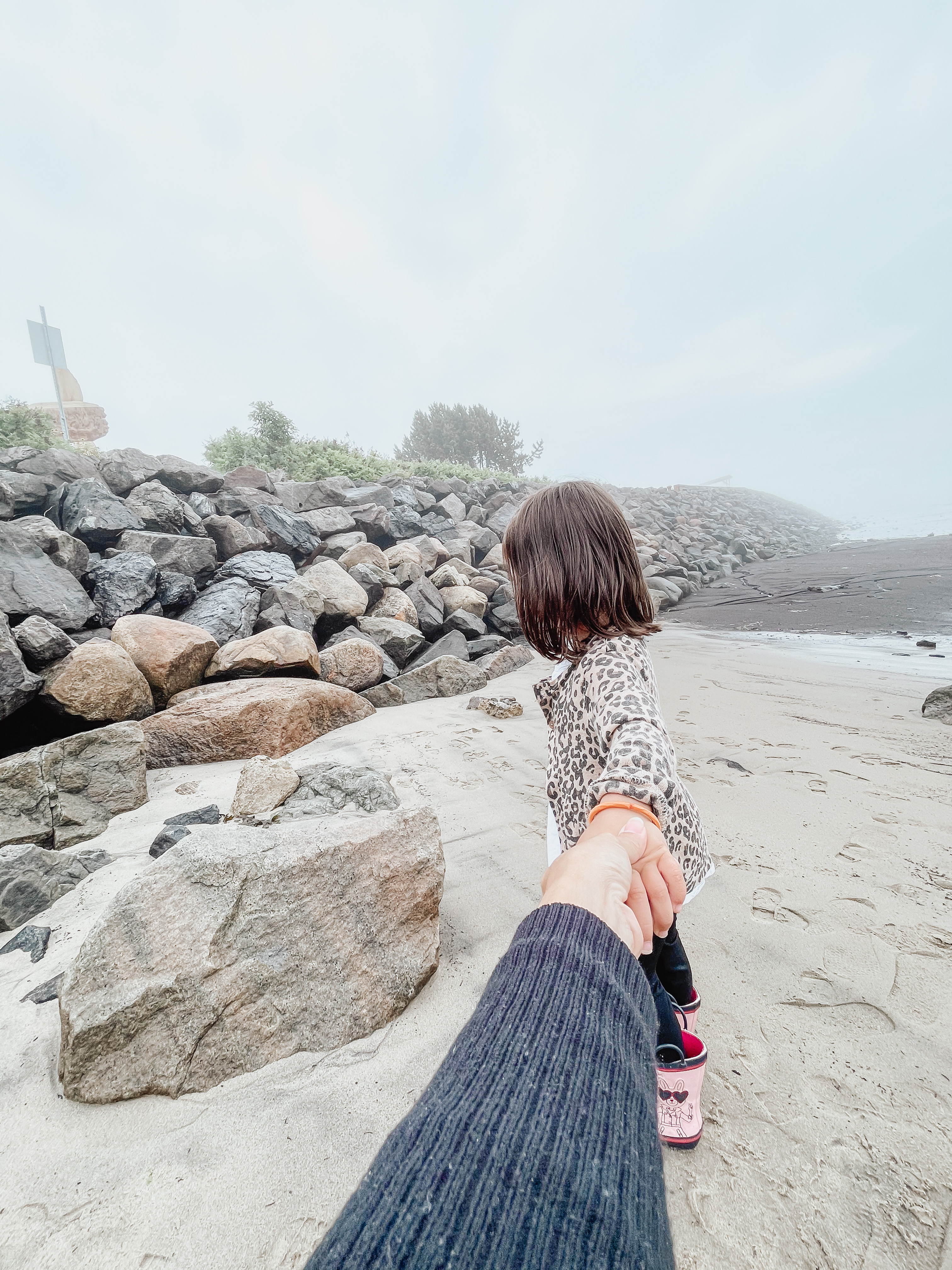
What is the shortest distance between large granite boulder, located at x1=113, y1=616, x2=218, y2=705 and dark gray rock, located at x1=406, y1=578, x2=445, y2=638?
2.76 metres

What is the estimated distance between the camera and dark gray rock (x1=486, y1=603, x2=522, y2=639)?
7418mm

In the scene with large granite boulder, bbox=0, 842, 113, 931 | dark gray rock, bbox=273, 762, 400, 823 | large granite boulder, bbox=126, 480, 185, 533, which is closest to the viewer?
large granite boulder, bbox=0, 842, 113, 931

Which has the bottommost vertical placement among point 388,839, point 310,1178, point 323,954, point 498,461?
point 310,1178

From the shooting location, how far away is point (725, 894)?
6.59 feet

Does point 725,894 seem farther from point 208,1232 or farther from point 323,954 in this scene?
point 208,1232

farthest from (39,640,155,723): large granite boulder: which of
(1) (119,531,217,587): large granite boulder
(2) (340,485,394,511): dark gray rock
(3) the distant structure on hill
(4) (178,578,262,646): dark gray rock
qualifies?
(3) the distant structure on hill

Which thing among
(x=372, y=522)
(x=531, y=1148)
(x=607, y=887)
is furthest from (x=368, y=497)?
(x=531, y=1148)

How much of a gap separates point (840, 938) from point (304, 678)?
3.74 meters

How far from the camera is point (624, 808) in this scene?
99cm

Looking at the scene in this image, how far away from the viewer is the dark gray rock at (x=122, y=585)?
4793mm

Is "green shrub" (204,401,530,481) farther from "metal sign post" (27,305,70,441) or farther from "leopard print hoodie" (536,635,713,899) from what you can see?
"leopard print hoodie" (536,635,713,899)

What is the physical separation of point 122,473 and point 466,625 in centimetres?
487

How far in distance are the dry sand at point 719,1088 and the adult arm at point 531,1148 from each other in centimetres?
92

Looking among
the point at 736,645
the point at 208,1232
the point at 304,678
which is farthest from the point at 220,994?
the point at 736,645
